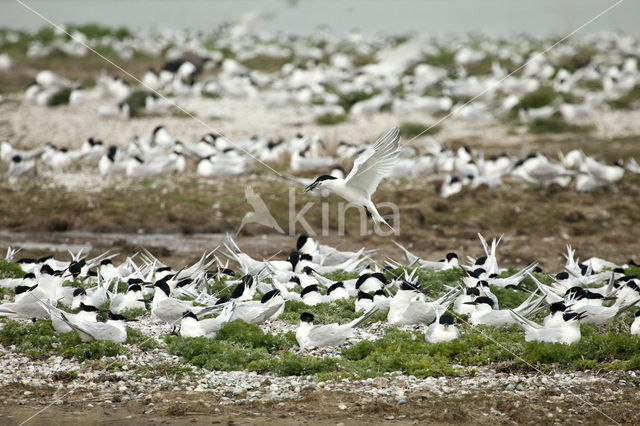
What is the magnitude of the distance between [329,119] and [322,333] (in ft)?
44.7

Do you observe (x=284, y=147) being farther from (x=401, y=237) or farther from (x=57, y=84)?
(x=57, y=84)

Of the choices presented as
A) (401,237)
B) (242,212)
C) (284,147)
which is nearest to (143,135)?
(284,147)

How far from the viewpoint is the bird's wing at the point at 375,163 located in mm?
7918

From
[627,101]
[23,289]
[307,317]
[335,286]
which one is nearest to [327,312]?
[335,286]

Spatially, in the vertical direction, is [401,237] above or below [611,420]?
above

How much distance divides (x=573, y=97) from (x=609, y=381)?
1686 centimetres

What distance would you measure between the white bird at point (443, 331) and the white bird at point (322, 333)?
636 millimetres

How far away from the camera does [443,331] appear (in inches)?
289

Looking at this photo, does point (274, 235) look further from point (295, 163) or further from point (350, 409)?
point (350, 409)

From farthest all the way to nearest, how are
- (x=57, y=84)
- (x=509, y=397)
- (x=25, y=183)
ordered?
(x=57, y=84)
(x=25, y=183)
(x=509, y=397)

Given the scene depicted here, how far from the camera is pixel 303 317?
733 centimetres

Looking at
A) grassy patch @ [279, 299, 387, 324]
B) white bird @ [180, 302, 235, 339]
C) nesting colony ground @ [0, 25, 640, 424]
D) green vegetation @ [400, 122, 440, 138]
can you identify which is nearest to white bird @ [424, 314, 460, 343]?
nesting colony ground @ [0, 25, 640, 424]

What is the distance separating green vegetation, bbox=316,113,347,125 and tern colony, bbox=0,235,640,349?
10550mm

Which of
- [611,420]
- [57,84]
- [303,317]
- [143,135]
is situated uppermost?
[57,84]
